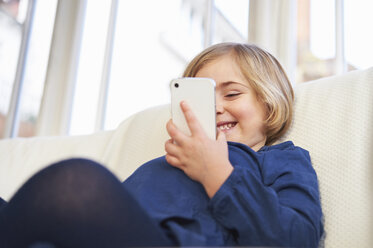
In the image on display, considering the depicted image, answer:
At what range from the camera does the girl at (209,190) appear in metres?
0.57

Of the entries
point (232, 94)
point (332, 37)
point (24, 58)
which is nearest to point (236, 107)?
point (232, 94)

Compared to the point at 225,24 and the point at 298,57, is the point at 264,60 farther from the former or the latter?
the point at 225,24

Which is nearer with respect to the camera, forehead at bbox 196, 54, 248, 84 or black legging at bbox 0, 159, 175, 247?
black legging at bbox 0, 159, 175, 247

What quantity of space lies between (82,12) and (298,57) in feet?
5.03

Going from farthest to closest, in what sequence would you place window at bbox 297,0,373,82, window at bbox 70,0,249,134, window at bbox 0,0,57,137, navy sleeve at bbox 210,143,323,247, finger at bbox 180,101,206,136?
window at bbox 0,0,57,137 < window at bbox 70,0,249,134 < window at bbox 297,0,373,82 < finger at bbox 180,101,206,136 < navy sleeve at bbox 210,143,323,247

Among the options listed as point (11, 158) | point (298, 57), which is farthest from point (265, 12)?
point (11, 158)

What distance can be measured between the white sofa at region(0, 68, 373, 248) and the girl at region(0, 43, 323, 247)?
0.24ft

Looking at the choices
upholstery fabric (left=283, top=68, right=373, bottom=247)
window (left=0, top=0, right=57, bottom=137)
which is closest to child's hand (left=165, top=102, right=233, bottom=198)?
upholstery fabric (left=283, top=68, right=373, bottom=247)

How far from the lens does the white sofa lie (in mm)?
856

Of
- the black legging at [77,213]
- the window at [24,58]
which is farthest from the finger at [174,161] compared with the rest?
the window at [24,58]

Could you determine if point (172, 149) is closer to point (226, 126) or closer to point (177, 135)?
point (177, 135)

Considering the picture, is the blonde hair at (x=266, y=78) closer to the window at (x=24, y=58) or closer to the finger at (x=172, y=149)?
the finger at (x=172, y=149)

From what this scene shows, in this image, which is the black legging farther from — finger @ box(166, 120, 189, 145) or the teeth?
the teeth

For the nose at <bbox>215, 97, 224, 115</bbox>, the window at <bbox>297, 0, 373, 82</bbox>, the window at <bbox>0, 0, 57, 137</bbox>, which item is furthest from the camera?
the window at <bbox>0, 0, 57, 137</bbox>
